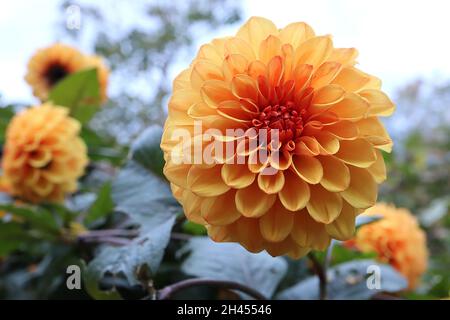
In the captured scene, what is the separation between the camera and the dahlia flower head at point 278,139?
0.93 ft

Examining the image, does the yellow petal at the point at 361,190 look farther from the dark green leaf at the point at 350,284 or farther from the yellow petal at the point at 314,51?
the dark green leaf at the point at 350,284

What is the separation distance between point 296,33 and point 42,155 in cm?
44

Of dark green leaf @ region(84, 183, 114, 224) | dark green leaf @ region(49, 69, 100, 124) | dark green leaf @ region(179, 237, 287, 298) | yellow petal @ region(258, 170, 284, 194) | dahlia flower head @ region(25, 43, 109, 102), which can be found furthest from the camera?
dahlia flower head @ region(25, 43, 109, 102)

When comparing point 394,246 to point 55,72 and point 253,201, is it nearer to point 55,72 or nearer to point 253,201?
point 253,201

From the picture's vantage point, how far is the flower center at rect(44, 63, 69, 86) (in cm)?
101

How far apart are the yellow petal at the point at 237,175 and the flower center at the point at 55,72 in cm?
82

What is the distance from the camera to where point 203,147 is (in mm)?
288

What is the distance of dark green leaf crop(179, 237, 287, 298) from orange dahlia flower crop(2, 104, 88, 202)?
262 millimetres

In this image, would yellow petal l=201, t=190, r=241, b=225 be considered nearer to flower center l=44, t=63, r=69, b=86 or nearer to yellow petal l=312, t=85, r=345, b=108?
yellow petal l=312, t=85, r=345, b=108

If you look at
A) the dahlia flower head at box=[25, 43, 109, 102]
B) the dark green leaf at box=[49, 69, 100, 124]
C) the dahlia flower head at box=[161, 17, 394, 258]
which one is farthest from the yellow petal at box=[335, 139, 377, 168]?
the dahlia flower head at box=[25, 43, 109, 102]

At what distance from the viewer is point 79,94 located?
780mm

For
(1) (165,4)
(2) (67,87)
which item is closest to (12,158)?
(2) (67,87)

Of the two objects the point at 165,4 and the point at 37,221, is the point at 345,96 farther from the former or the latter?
the point at 165,4

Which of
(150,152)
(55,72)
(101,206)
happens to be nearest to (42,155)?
(101,206)
